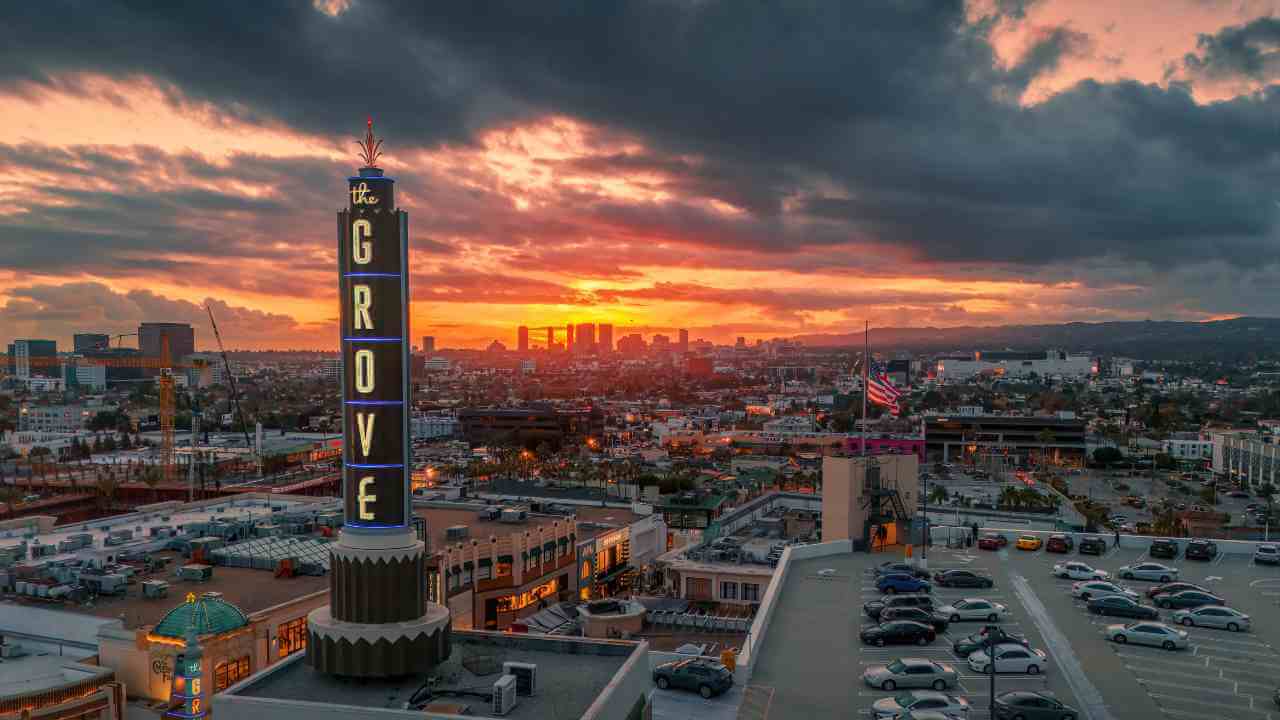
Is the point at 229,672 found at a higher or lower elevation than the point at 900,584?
lower

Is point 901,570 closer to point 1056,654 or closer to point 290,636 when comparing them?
point 1056,654

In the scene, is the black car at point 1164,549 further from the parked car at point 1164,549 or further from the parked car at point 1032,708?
the parked car at point 1032,708

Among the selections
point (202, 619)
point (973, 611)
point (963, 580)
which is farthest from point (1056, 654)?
point (202, 619)

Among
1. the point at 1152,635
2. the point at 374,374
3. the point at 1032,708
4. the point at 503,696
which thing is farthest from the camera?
the point at 1152,635

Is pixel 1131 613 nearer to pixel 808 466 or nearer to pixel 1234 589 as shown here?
pixel 1234 589

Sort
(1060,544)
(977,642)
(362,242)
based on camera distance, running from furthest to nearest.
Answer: (1060,544)
(977,642)
(362,242)

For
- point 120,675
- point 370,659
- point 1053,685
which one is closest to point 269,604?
point 120,675
